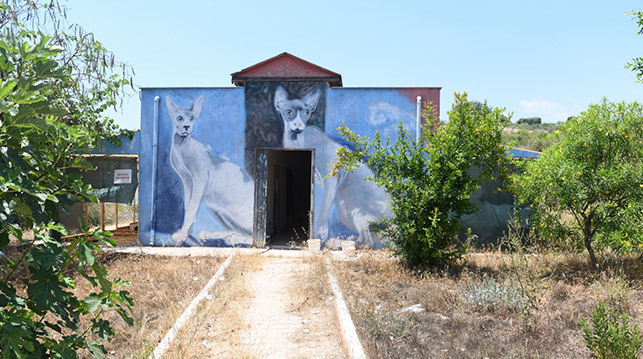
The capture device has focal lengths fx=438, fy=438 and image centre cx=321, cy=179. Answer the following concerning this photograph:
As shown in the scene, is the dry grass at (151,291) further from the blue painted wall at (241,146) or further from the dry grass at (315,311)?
the blue painted wall at (241,146)

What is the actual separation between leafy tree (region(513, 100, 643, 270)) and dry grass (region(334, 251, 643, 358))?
0.83 metres

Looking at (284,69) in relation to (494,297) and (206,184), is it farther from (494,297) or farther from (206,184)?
(494,297)

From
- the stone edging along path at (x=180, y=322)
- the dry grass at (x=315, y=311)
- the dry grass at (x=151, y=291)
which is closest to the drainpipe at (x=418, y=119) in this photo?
the dry grass at (x=315, y=311)

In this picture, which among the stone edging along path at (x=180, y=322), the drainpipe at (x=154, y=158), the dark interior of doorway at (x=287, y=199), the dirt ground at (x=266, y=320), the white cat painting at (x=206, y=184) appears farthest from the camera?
the dark interior of doorway at (x=287, y=199)

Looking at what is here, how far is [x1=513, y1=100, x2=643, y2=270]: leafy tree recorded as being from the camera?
726cm

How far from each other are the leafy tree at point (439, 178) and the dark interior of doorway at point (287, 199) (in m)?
3.87

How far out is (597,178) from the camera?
746 cm

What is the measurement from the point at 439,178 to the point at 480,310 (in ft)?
9.75

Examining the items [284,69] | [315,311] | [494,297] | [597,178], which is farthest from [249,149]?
[597,178]

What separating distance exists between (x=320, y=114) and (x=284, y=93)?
1.16 metres

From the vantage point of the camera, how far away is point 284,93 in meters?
12.1

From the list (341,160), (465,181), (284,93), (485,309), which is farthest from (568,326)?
(284,93)

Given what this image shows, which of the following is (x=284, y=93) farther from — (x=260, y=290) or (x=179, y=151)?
(x=260, y=290)

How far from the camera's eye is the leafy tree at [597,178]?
726 cm
